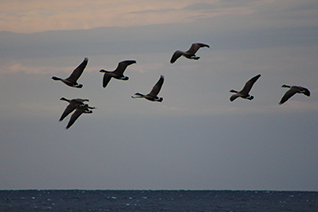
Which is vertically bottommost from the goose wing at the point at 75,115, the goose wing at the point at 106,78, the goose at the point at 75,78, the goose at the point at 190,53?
the goose wing at the point at 75,115

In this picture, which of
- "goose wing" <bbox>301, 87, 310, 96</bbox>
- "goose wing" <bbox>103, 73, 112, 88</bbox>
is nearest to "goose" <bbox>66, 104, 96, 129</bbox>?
"goose wing" <bbox>103, 73, 112, 88</bbox>

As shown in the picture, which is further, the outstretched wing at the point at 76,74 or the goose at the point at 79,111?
the goose at the point at 79,111

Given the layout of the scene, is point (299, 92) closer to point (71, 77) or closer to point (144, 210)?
point (71, 77)

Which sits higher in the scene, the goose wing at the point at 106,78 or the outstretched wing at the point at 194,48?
the outstretched wing at the point at 194,48

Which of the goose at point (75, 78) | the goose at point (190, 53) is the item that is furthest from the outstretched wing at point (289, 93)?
the goose at point (75, 78)

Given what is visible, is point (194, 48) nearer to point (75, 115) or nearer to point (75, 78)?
point (75, 78)

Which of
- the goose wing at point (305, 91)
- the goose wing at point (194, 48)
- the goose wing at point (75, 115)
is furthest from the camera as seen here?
the goose wing at point (194, 48)

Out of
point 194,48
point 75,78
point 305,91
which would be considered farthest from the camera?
point 194,48

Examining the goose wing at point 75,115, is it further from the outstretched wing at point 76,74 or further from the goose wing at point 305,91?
the goose wing at point 305,91

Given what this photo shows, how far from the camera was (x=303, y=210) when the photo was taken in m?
123

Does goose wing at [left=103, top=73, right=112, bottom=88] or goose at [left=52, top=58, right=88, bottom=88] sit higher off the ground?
goose wing at [left=103, top=73, right=112, bottom=88]

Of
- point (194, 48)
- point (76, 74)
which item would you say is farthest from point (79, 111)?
point (194, 48)

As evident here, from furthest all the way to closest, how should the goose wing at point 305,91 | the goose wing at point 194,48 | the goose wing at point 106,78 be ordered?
the goose wing at point 106,78 < the goose wing at point 194,48 < the goose wing at point 305,91

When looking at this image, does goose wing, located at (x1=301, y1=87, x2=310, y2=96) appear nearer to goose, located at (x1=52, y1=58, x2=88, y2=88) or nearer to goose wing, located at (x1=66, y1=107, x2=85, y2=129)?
goose, located at (x1=52, y1=58, x2=88, y2=88)
